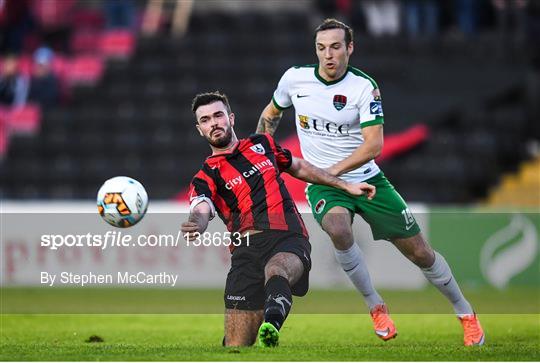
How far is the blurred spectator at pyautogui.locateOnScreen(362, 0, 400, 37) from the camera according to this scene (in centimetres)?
2133

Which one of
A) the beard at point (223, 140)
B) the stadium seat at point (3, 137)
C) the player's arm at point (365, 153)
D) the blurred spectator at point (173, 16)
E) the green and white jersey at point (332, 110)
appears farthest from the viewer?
the blurred spectator at point (173, 16)

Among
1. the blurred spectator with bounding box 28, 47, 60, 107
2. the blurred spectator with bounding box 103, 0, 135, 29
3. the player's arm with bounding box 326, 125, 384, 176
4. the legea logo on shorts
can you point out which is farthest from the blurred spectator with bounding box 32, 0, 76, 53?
the player's arm with bounding box 326, 125, 384, 176

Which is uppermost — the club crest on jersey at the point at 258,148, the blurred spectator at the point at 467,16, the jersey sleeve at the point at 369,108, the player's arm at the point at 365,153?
the blurred spectator at the point at 467,16

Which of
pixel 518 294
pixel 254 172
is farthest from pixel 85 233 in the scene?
pixel 518 294

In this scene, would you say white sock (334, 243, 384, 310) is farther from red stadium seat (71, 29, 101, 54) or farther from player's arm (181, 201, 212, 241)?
red stadium seat (71, 29, 101, 54)

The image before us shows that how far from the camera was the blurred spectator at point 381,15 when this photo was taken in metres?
21.3

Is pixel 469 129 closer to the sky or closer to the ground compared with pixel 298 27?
closer to the ground

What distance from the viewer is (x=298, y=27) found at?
22.1m

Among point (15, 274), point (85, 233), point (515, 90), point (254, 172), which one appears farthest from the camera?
point (515, 90)

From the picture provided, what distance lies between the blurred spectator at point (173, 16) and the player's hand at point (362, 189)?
45.7 feet

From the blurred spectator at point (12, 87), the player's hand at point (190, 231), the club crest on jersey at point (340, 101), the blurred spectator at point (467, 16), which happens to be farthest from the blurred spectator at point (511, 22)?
the player's hand at point (190, 231)

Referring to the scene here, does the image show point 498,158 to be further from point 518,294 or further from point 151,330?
point 151,330

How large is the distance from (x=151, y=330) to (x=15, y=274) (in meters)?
4.97

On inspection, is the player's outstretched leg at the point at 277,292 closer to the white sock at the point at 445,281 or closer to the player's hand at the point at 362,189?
the player's hand at the point at 362,189
